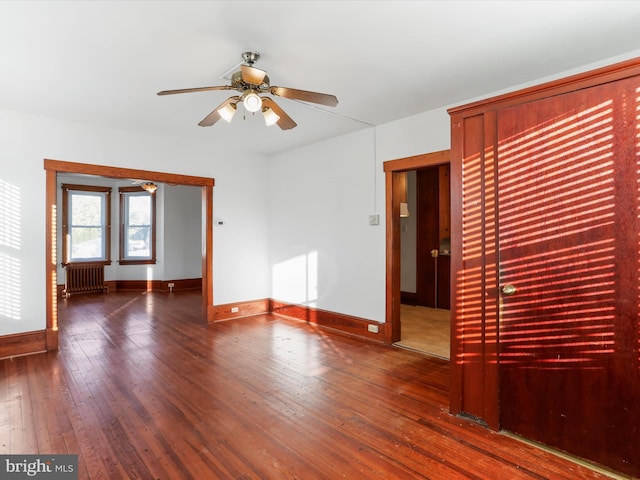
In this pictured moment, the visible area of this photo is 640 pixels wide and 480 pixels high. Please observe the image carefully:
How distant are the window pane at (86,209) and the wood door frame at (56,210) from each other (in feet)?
14.3

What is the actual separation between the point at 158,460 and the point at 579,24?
3887 mm

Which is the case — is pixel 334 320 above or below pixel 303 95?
below

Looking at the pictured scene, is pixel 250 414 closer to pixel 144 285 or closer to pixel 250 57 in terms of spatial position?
pixel 250 57

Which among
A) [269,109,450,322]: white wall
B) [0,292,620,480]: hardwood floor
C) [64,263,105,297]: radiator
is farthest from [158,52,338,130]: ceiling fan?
[64,263,105,297]: radiator

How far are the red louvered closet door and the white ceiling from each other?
659 millimetres

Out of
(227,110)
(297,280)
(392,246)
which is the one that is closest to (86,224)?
(297,280)

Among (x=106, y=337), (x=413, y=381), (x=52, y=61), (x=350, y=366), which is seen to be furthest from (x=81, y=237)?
(x=413, y=381)

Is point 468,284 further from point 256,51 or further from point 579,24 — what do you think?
point 256,51

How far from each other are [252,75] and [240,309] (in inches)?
166

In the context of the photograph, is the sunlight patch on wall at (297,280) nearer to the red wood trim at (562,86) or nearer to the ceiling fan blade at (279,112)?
the ceiling fan blade at (279,112)

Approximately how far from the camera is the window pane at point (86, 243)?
27.2ft

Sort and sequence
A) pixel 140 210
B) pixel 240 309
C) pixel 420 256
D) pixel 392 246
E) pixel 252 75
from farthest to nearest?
pixel 140 210, pixel 420 256, pixel 240 309, pixel 392 246, pixel 252 75

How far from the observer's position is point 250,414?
8.73 ft

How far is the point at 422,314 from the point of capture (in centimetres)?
604
